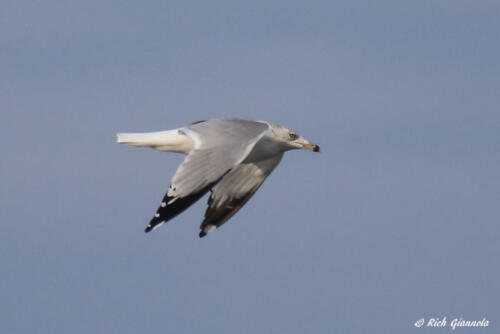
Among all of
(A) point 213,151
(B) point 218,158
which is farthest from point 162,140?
(B) point 218,158

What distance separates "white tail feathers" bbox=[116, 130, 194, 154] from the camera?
435 inches

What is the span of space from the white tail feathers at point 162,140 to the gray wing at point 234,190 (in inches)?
44.7

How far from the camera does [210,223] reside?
12.1 metres

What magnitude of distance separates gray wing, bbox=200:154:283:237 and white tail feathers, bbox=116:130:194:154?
3.72 ft

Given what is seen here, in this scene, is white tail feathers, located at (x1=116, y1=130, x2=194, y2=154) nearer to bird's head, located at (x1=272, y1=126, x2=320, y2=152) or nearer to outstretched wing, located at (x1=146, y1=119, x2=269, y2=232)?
outstretched wing, located at (x1=146, y1=119, x2=269, y2=232)

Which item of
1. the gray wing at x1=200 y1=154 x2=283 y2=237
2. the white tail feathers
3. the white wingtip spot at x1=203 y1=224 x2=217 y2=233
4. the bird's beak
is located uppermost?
the white tail feathers

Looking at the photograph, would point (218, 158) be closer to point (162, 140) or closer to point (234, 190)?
point (162, 140)

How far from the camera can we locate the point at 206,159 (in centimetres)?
995

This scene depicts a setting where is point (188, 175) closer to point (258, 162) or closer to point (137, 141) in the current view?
point (137, 141)

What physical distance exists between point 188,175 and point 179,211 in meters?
0.28

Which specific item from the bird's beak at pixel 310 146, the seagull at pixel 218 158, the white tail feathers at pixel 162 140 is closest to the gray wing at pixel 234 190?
the seagull at pixel 218 158

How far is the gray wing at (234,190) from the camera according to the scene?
12125 mm

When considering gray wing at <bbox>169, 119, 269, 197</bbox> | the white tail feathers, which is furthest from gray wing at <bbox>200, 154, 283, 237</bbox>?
gray wing at <bbox>169, 119, 269, 197</bbox>

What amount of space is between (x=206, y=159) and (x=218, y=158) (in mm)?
88
